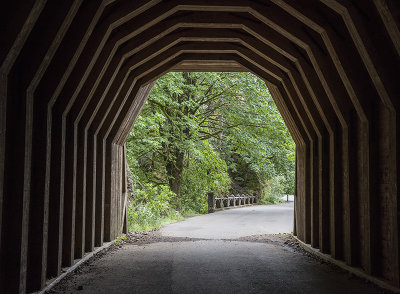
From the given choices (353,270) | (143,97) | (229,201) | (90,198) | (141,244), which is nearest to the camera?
(353,270)

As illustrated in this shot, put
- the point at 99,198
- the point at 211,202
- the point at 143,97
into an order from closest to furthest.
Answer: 1. the point at 99,198
2. the point at 143,97
3. the point at 211,202

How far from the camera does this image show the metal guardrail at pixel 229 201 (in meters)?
22.5

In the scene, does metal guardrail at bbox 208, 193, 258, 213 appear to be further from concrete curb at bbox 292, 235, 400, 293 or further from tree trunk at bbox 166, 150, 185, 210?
concrete curb at bbox 292, 235, 400, 293

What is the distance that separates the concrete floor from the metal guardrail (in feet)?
40.3

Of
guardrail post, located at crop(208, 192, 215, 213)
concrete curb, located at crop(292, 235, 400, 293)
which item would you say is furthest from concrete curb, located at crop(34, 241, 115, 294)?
guardrail post, located at crop(208, 192, 215, 213)

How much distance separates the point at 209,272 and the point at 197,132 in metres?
13.1

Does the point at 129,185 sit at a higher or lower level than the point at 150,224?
higher

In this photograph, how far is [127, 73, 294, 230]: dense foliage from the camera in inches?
706

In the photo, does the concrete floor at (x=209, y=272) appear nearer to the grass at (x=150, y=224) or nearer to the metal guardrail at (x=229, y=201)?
the grass at (x=150, y=224)

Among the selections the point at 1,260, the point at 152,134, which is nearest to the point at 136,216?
the point at 152,134

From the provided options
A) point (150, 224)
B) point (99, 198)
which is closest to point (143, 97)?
point (99, 198)

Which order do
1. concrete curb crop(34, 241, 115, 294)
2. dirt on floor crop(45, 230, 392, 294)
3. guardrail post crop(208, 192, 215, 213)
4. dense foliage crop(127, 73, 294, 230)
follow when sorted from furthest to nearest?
guardrail post crop(208, 192, 215, 213)
dense foliage crop(127, 73, 294, 230)
dirt on floor crop(45, 230, 392, 294)
concrete curb crop(34, 241, 115, 294)

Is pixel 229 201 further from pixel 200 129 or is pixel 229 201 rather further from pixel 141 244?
pixel 141 244

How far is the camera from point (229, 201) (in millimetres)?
25562
